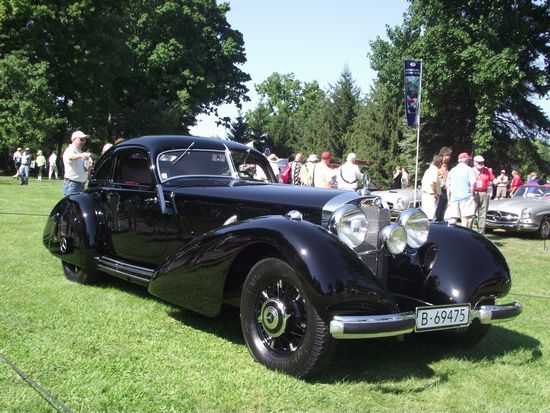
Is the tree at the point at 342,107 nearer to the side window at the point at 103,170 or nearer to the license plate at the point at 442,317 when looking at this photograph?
the side window at the point at 103,170

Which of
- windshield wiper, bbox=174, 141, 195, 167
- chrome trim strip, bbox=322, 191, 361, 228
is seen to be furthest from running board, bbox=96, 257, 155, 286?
chrome trim strip, bbox=322, 191, 361, 228

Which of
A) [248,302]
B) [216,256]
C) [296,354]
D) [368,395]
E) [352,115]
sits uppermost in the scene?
[352,115]

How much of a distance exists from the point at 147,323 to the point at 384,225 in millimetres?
2176

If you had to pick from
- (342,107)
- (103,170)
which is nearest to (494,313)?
(103,170)

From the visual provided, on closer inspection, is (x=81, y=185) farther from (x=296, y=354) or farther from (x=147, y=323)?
(x=296, y=354)

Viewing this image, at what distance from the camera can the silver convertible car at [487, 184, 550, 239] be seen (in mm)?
13953

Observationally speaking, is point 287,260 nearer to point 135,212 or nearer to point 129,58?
point 135,212

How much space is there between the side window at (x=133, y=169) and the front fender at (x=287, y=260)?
1.47 m

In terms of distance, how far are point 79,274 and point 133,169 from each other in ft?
4.47

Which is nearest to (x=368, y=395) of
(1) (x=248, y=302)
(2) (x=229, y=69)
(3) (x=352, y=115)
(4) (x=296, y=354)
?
(4) (x=296, y=354)

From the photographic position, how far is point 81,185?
847cm

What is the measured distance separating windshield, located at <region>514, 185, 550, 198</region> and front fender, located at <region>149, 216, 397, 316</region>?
14.6 meters

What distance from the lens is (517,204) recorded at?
1445 centimetres

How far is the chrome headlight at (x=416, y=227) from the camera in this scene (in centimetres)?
414
